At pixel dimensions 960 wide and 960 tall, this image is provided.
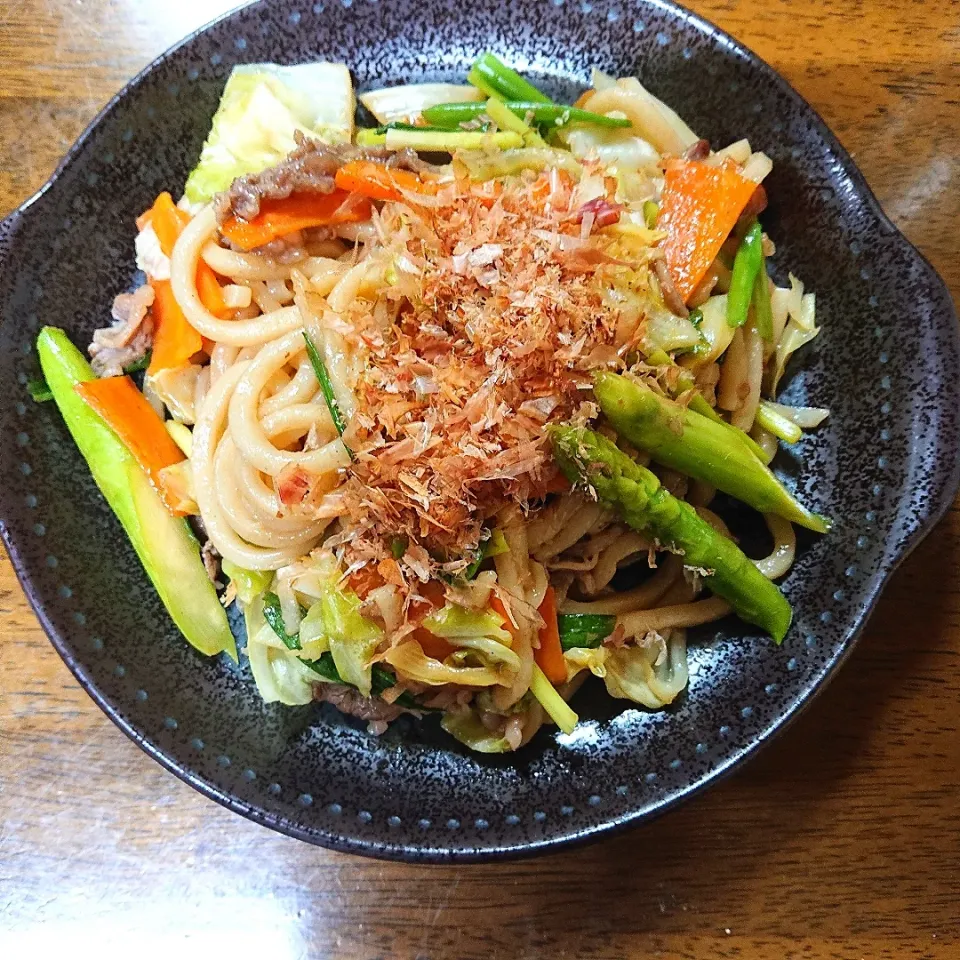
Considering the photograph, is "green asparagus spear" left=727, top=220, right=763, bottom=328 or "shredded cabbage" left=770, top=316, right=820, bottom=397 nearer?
"green asparagus spear" left=727, top=220, right=763, bottom=328

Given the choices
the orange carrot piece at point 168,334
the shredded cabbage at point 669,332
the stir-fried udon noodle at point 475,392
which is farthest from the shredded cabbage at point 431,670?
the orange carrot piece at point 168,334

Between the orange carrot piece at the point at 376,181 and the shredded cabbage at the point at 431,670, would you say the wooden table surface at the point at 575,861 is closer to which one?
the shredded cabbage at the point at 431,670

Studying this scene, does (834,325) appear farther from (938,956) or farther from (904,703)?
(938,956)

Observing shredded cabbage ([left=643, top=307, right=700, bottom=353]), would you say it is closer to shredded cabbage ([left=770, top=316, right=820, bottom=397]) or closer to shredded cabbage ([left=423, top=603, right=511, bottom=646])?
shredded cabbage ([left=770, top=316, right=820, bottom=397])

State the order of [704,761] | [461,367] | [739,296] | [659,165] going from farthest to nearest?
1. [659,165]
2. [739,296]
3. [704,761]
4. [461,367]

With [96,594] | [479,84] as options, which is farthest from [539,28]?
[96,594]

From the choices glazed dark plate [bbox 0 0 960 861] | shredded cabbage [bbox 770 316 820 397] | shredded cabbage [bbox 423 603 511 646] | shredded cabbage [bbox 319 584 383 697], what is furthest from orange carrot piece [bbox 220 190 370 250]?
shredded cabbage [bbox 770 316 820 397]
